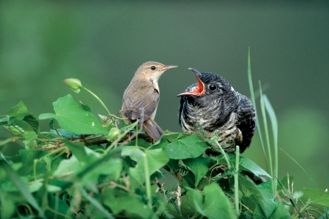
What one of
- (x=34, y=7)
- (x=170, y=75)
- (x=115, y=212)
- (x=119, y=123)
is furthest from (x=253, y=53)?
(x=115, y=212)

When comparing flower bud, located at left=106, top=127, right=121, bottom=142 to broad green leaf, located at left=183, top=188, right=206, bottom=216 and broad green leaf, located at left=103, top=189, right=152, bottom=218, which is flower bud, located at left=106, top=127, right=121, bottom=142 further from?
→ broad green leaf, located at left=103, top=189, right=152, bottom=218

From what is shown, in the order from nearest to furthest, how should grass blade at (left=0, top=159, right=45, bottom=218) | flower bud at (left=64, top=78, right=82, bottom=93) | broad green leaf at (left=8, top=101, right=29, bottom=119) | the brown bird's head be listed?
grass blade at (left=0, top=159, right=45, bottom=218), broad green leaf at (left=8, top=101, right=29, bottom=119), flower bud at (left=64, top=78, right=82, bottom=93), the brown bird's head

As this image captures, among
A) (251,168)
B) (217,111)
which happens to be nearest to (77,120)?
(251,168)

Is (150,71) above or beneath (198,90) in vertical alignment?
beneath

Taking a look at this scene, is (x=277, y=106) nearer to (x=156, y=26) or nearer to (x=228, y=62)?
(x=228, y=62)

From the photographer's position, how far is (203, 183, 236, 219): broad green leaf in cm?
307

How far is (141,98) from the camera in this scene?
5.44 metres

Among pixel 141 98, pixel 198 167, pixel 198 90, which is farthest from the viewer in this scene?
pixel 141 98

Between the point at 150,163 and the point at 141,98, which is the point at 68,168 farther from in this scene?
the point at 141,98

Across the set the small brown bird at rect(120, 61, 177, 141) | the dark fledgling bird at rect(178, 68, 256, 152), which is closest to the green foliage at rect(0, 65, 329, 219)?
the small brown bird at rect(120, 61, 177, 141)

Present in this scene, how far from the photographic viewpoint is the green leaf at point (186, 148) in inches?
130

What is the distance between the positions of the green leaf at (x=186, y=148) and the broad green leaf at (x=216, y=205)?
0.22 metres

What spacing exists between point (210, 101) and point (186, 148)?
1.74 meters

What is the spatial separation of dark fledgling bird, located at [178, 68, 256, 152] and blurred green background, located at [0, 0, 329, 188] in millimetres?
1209
